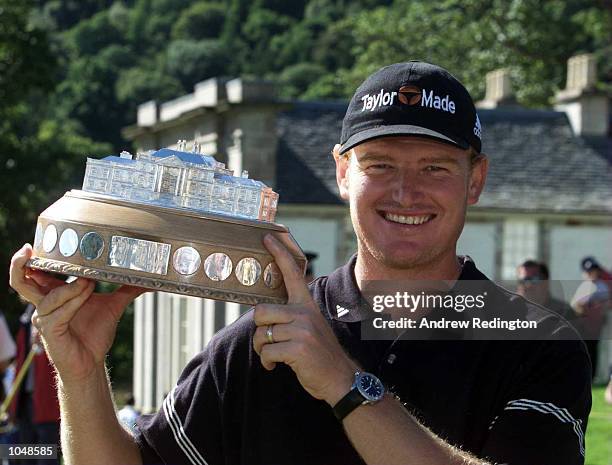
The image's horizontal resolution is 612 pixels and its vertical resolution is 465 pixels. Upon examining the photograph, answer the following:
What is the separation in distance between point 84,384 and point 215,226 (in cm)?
58

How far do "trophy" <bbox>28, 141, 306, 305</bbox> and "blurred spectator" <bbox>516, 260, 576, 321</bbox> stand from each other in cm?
91

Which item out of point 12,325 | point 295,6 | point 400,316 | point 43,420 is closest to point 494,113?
point 12,325

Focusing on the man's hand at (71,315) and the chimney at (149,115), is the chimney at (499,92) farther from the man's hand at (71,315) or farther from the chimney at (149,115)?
the man's hand at (71,315)

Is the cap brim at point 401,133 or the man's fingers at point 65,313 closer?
the man's fingers at point 65,313

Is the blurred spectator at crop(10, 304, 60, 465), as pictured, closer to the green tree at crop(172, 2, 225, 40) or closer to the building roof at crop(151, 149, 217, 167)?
the building roof at crop(151, 149, 217, 167)

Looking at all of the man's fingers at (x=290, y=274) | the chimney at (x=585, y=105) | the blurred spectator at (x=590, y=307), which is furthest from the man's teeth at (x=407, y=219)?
the chimney at (x=585, y=105)

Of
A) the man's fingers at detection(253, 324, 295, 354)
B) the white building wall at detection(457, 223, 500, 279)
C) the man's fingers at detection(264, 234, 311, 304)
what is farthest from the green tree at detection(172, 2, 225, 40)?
the man's fingers at detection(253, 324, 295, 354)

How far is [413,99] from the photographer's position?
9.77ft

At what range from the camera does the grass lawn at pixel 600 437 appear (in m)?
10.5

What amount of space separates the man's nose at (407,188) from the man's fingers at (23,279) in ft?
2.70

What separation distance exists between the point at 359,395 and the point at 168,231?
1.67 ft

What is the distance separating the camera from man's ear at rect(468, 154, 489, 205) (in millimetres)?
3123

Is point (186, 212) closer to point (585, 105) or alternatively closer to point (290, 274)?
point (290, 274)

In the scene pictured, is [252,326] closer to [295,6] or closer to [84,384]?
[84,384]
